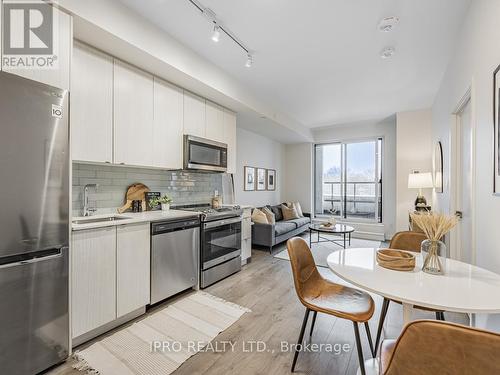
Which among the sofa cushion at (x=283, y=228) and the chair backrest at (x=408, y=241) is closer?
the chair backrest at (x=408, y=241)

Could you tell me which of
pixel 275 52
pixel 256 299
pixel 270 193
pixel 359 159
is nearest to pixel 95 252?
pixel 256 299

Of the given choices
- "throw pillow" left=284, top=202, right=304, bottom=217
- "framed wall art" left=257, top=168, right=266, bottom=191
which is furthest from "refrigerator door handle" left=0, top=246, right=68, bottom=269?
"throw pillow" left=284, top=202, right=304, bottom=217

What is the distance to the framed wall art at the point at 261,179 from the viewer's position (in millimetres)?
5855

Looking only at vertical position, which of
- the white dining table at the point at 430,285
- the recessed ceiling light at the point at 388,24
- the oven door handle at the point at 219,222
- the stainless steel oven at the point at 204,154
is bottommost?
the white dining table at the point at 430,285

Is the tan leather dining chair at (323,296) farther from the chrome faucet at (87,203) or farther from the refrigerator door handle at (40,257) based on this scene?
the chrome faucet at (87,203)

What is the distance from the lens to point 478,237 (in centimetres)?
186

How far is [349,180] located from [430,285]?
545 centimetres

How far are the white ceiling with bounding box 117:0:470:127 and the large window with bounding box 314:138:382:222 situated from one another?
2034 millimetres

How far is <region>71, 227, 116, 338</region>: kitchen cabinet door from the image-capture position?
1851mm

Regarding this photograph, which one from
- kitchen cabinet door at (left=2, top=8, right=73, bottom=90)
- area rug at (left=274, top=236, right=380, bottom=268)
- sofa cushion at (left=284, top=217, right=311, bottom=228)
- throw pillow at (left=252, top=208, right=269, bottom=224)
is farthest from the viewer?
sofa cushion at (left=284, top=217, right=311, bottom=228)

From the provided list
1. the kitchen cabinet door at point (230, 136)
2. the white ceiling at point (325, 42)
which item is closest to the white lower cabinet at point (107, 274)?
the kitchen cabinet door at point (230, 136)

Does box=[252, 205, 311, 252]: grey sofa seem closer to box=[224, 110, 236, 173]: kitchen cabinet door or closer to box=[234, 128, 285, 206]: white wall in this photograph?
box=[234, 128, 285, 206]: white wall

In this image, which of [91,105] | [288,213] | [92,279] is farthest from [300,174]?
[92,279]

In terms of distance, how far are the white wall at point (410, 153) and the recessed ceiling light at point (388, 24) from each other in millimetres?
3258
